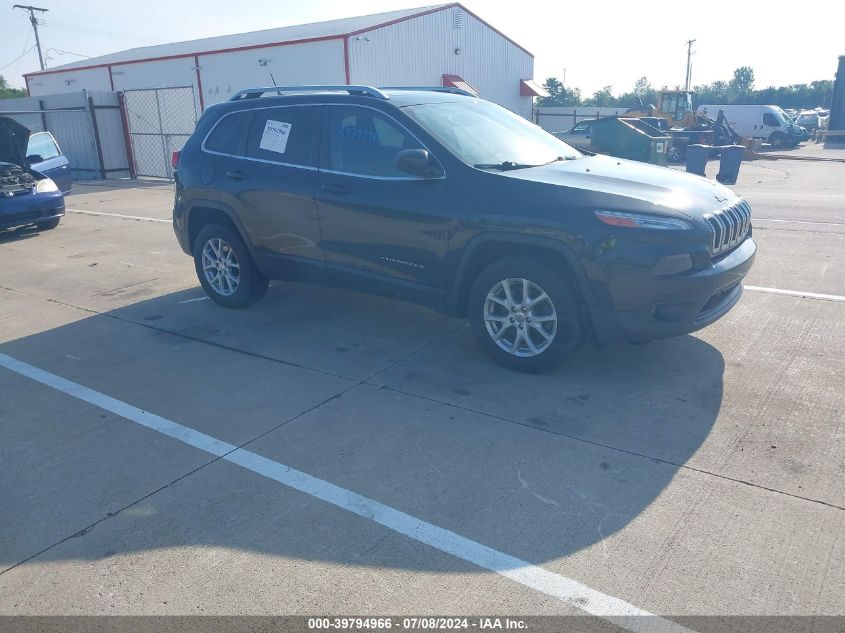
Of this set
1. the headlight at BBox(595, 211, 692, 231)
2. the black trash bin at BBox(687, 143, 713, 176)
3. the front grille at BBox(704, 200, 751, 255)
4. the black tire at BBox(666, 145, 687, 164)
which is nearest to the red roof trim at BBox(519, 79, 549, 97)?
the black tire at BBox(666, 145, 687, 164)

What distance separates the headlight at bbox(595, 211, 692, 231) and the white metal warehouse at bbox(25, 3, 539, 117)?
19.6 m

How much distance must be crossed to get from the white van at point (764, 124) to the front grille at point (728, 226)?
2949cm

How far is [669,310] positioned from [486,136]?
6.64 feet

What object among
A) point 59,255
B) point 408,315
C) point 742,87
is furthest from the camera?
point 742,87

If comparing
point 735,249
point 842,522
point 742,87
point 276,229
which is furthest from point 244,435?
point 742,87

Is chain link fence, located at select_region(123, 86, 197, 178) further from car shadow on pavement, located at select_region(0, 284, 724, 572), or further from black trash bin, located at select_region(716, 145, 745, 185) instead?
car shadow on pavement, located at select_region(0, 284, 724, 572)

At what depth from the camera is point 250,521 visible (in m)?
3.34

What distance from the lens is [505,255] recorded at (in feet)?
15.9

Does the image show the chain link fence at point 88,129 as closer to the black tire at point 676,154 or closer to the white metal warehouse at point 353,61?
the white metal warehouse at point 353,61

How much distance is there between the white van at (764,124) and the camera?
31.9 metres

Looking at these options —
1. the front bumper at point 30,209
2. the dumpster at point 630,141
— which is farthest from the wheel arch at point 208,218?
the dumpster at point 630,141

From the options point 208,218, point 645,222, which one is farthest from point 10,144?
point 645,222

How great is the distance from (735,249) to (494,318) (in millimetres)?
1739

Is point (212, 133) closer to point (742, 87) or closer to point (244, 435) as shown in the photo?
point (244, 435)
